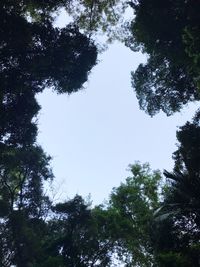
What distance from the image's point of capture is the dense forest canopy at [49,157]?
15992 mm

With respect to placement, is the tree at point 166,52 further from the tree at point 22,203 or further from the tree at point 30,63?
the tree at point 22,203

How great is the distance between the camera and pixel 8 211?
28.5 m

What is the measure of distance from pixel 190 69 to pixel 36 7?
1179 cm

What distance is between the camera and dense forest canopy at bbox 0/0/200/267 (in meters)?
16.0

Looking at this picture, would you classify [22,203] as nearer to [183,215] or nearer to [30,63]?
[30,63]

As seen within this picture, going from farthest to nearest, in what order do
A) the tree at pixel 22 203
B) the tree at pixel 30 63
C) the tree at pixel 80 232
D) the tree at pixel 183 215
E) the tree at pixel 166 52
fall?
the tree at pixel 80 232
the tree at pixel 22 203
the tree at pixel 30 63
the tree at pixel 166 52
the tree at pixel 183 215

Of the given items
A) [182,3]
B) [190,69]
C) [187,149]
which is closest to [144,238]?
[187,149]

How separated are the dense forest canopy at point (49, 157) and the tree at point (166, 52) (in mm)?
58

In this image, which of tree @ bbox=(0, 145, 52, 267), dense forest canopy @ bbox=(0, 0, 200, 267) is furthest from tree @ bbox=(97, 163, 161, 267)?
tree @ bbox=(0, 145, 52, 267)

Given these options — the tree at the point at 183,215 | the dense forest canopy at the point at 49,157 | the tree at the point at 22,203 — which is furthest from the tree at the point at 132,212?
the tree at the point at 183,215

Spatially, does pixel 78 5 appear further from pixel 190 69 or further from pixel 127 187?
pixel 127 187

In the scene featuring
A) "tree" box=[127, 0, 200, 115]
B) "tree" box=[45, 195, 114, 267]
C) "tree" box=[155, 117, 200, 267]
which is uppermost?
"tree" box=[127, 0, 200, 115]

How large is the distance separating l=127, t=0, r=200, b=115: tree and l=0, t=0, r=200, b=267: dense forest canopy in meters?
0.06

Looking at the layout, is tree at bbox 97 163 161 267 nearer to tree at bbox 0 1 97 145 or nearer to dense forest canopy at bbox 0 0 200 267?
dense forest canopy at bbox 0 0 200 267
